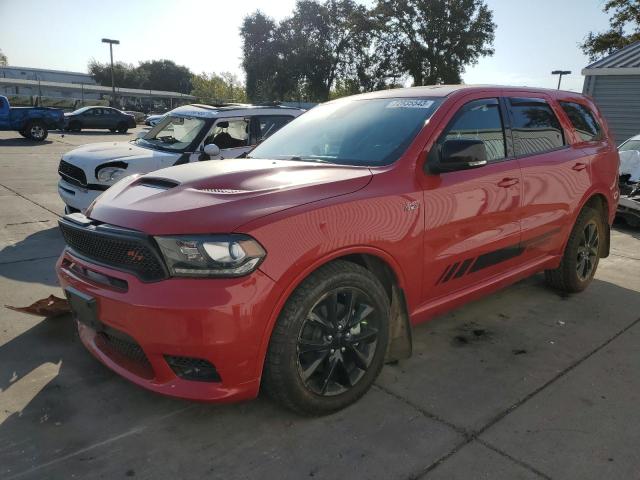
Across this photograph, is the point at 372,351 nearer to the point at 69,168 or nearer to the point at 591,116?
the point at 591,116

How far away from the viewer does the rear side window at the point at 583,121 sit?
14.8ft

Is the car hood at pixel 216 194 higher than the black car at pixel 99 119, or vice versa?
the black car at pixel 99 119

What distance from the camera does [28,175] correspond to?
11531 mm

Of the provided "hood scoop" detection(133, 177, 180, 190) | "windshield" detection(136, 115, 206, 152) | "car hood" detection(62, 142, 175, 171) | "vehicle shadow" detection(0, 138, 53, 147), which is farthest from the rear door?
"vehicle shadow" detection(0, 138, 53, 147)

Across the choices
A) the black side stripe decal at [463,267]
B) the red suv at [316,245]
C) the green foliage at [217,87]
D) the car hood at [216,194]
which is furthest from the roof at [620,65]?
the green foliage at [217,87]

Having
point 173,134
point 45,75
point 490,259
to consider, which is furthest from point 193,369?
point 45,75

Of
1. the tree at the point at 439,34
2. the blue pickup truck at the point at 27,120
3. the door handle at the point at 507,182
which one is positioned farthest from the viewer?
the tree at the point at 439,34

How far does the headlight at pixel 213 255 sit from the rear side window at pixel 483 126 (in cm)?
166

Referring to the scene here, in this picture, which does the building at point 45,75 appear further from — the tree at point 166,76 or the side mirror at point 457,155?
the side mirror at point 457,155

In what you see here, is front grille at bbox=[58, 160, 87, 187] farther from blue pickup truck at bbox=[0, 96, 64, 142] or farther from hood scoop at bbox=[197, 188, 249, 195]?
blue pickup truck at bbox=[0, 96, 64, 142]

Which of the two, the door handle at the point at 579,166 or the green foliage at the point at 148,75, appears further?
the green foliage at the point at 148,75

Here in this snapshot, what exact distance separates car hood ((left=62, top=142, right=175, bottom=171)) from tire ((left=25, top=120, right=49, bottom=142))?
1681 cm

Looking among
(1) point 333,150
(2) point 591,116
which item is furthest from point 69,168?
(2) point 591,116

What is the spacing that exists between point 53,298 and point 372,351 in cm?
252
